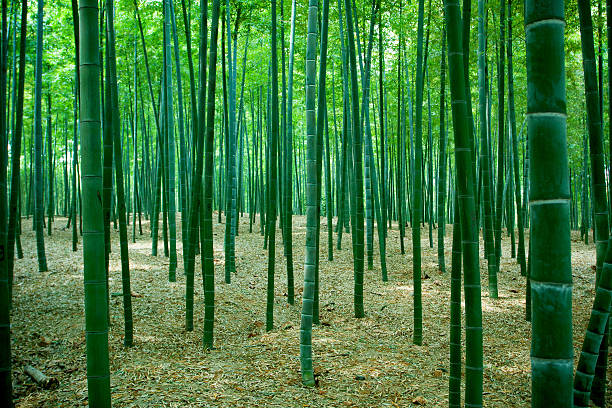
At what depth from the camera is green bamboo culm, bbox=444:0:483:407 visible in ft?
6.12

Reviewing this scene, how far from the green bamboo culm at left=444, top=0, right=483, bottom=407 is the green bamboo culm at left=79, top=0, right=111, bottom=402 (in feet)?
5.06

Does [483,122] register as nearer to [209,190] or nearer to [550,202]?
[209,190]

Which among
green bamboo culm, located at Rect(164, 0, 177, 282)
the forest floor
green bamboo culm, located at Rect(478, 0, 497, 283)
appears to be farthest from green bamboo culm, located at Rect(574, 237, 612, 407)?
green bamboo culm, located at Rect(164, 0, 177, 282)

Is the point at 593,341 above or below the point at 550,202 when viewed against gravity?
below

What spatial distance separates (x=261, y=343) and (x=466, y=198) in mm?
2982

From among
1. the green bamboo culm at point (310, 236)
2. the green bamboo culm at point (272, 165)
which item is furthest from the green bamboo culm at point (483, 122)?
the green bamboo culm at point (310, 236)

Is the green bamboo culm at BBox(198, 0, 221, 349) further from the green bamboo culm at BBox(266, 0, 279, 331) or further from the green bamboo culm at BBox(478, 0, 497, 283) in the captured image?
the green bamboo culm at BBox(478, 0, 497, 283)

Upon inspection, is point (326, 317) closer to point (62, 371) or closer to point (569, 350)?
point (62, 371)

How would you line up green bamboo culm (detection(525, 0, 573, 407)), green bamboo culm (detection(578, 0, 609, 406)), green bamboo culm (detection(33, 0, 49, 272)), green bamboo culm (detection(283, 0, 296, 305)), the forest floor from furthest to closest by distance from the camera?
1. green bamboo culm (detection(33, 0, 49, 272))
2. green bamboo culm (detection(283, 0, 296, 305))
3. the forest floor
4. green bamboo culm (detection(578, 0, 609, 406))
5. green bamboo culm (detection(525, 0, 573, 407))

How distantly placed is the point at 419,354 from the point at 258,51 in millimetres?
8702

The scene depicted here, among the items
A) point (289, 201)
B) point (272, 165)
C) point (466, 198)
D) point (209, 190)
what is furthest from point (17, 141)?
point (466, 198)

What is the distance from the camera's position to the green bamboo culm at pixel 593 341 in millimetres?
2090

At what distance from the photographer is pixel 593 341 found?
7.05ft

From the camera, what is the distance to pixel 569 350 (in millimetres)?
1130
